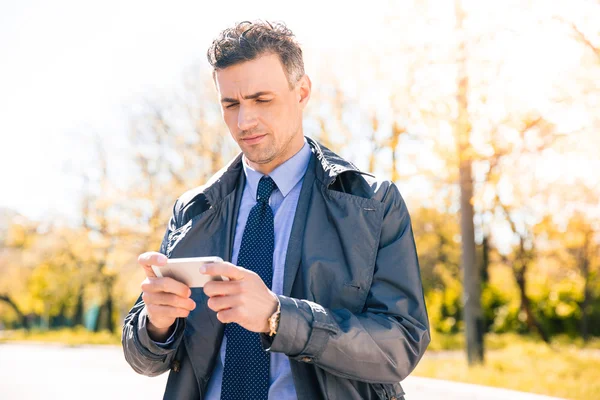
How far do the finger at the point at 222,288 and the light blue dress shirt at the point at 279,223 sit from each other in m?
0.43

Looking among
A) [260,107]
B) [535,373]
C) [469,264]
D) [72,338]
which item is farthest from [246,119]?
[72,338]

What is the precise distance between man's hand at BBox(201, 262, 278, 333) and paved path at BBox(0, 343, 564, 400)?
24.3 ft

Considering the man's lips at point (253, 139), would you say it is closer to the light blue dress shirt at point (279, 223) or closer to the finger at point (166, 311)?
the light blue dress shirt at point (279, 223)

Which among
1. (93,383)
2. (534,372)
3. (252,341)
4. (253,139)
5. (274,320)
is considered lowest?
(93,383)

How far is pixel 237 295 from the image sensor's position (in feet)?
5.93

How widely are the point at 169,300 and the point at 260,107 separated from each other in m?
0.74

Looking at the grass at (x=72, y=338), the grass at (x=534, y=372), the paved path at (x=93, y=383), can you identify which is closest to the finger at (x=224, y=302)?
the paved path at (x=93, y=383)

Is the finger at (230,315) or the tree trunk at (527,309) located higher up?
the finger at (230,315)

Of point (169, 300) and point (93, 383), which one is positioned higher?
point (169, 300)

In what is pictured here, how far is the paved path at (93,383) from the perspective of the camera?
30.5 ft

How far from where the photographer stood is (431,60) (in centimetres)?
1087

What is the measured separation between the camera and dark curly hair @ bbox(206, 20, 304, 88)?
92.4 inches

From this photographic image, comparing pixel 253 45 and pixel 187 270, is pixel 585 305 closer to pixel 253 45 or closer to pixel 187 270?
pixel 253 45

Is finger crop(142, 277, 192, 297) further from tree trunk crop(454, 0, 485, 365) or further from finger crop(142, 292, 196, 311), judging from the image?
tree trunk crop(454, 0, 485, 365)
